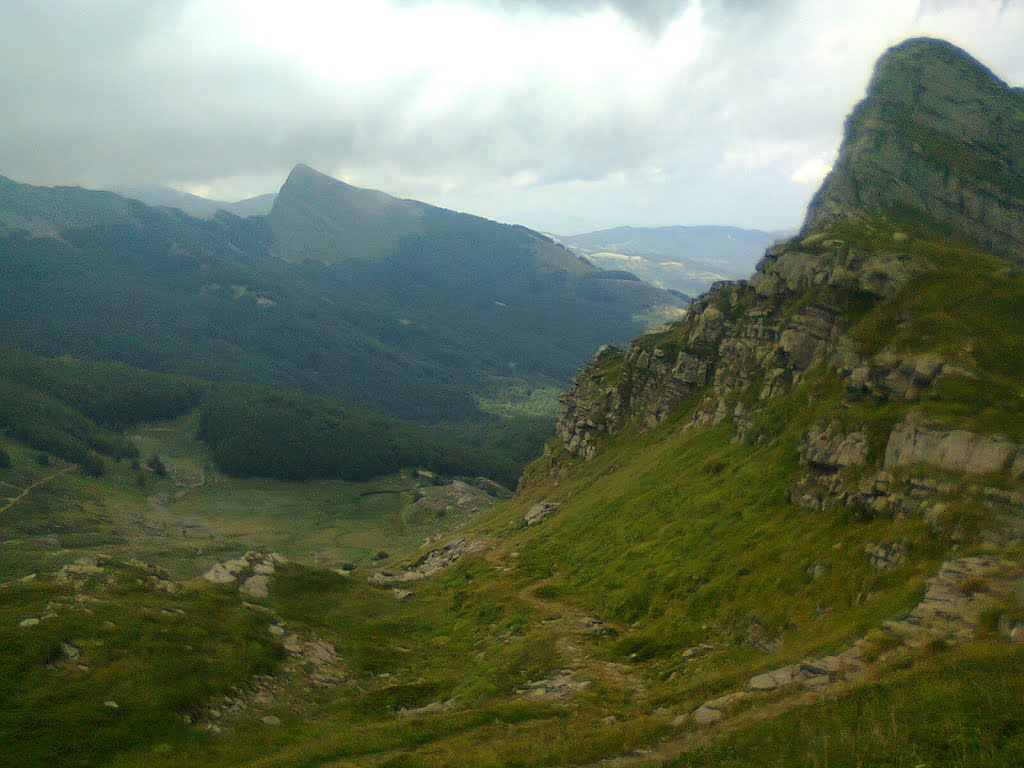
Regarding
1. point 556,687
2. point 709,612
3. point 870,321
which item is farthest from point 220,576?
point 870,321

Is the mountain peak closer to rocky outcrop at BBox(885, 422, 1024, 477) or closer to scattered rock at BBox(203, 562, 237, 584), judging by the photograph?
rocky outcrop at BBox(885, 422, 1024, 477)

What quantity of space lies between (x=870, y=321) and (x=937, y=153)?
82.5 m

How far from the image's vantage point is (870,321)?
69062 mm

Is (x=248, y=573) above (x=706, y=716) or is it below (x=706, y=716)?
below

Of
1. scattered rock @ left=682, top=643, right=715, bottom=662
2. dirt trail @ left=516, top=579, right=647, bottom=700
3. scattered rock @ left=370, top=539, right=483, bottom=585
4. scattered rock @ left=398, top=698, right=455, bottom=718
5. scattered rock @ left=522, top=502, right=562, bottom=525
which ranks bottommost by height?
scattered rock @ left=370, top=539, right=483, bottom=585

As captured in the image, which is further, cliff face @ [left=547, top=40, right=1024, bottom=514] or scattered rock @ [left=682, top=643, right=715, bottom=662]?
cliff face @ [left=547, top=40, right=1024, bottom=514]

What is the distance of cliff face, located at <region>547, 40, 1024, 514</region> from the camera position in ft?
166

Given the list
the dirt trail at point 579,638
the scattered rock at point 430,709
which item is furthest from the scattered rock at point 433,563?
the scattered rock at point 430,709

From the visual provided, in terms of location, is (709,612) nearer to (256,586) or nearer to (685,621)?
(685,621)

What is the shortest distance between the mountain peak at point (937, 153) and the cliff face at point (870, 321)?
0.31m

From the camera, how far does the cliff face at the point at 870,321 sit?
50.6 metres

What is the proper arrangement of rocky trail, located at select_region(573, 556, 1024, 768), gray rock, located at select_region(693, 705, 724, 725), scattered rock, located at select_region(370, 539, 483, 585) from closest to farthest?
rocky trail, located at select_region(573, 556, 1024, 768) → gray rock, located at select_region(693, 705, 724, 725) → scattered rock, located at select_region(370, 539, 483, 585)

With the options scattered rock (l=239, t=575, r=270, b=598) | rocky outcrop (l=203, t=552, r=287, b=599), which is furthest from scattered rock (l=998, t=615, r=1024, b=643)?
scattered rock (l=239, t=575, r=270, b=598)

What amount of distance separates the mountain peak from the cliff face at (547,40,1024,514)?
1.01 ft
